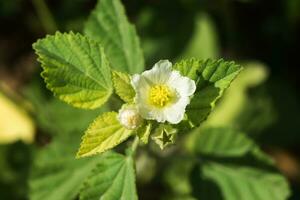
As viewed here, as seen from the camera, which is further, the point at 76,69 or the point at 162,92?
the point at 76,69

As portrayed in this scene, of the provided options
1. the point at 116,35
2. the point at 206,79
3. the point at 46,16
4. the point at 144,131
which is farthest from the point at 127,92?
the point at 46,16

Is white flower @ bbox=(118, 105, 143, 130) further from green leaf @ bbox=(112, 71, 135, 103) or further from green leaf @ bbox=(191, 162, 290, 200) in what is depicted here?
green leaf @ bbox=(191, 162, 290, 200)

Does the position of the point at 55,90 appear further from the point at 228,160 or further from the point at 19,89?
the point at 19,89

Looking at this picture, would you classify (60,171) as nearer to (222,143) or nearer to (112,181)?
(112,181)

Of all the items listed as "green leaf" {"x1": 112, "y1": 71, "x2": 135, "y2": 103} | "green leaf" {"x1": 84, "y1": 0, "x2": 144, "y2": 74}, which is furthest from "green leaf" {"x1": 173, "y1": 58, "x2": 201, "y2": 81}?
"green leaf" {"x1": 84, "y1": 0, "x2": 144, "y2": 74}

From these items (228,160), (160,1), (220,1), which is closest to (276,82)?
(220,1)

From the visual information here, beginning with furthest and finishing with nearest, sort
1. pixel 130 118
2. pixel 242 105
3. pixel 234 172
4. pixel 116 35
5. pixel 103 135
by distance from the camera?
1. pixel 242 105
2. pixel 234 172
3. pixel 116 35
4. pixel 103 135
5. pixel 130 118
